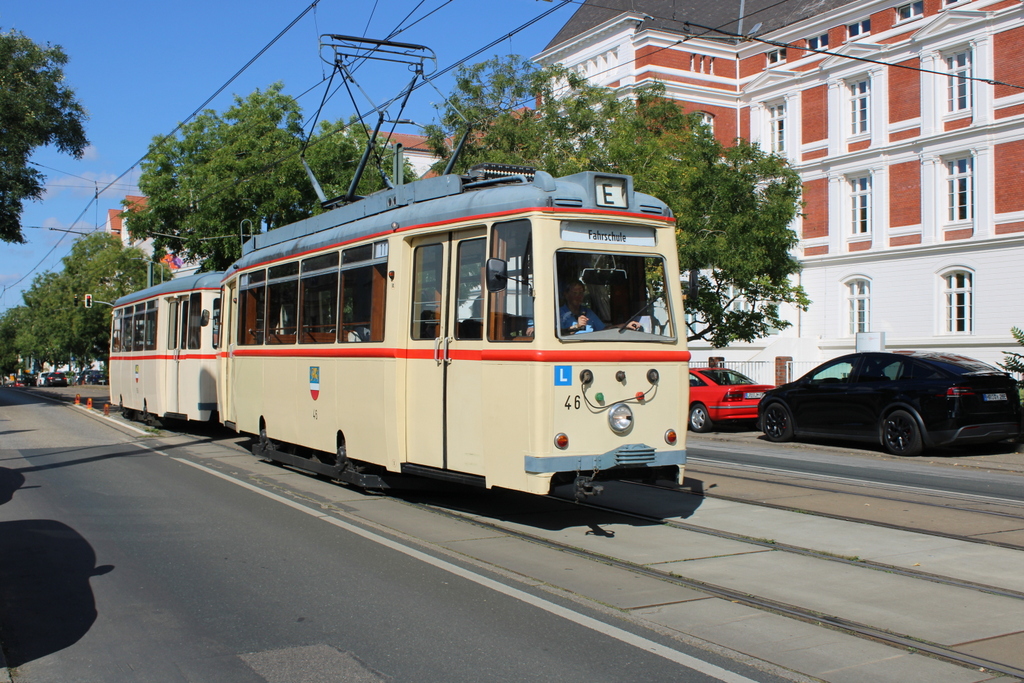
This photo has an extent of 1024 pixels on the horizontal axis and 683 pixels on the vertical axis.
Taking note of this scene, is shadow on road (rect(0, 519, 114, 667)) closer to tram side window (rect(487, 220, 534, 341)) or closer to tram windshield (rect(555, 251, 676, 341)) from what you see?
tram side window (rect(487, 220, 534, 341))

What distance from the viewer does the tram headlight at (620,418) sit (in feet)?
27.2

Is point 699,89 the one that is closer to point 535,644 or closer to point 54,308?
point 535,644

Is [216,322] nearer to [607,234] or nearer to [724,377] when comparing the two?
[724,377]

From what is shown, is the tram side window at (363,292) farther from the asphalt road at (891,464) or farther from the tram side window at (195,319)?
the tram side window at (195,319)

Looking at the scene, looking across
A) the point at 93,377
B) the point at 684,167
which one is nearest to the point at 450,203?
the point at 684,167

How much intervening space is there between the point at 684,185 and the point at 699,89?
24.9 metres

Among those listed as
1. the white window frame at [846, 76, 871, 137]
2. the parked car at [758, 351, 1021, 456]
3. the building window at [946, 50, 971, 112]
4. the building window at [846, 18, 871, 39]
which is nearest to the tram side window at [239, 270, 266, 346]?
the parked car at [758, 351, 1021, 456]

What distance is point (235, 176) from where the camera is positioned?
34781 mm

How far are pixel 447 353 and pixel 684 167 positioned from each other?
18849 mm

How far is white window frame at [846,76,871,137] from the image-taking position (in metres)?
39.4

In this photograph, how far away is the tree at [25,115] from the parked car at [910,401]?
2792 centimetres

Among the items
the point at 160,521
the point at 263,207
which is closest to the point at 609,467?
the point at 160,521

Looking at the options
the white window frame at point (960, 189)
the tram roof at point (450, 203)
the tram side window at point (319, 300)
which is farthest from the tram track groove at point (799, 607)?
the white window frame at point (960, 189)

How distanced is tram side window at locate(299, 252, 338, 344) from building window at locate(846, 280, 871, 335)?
107 feet
